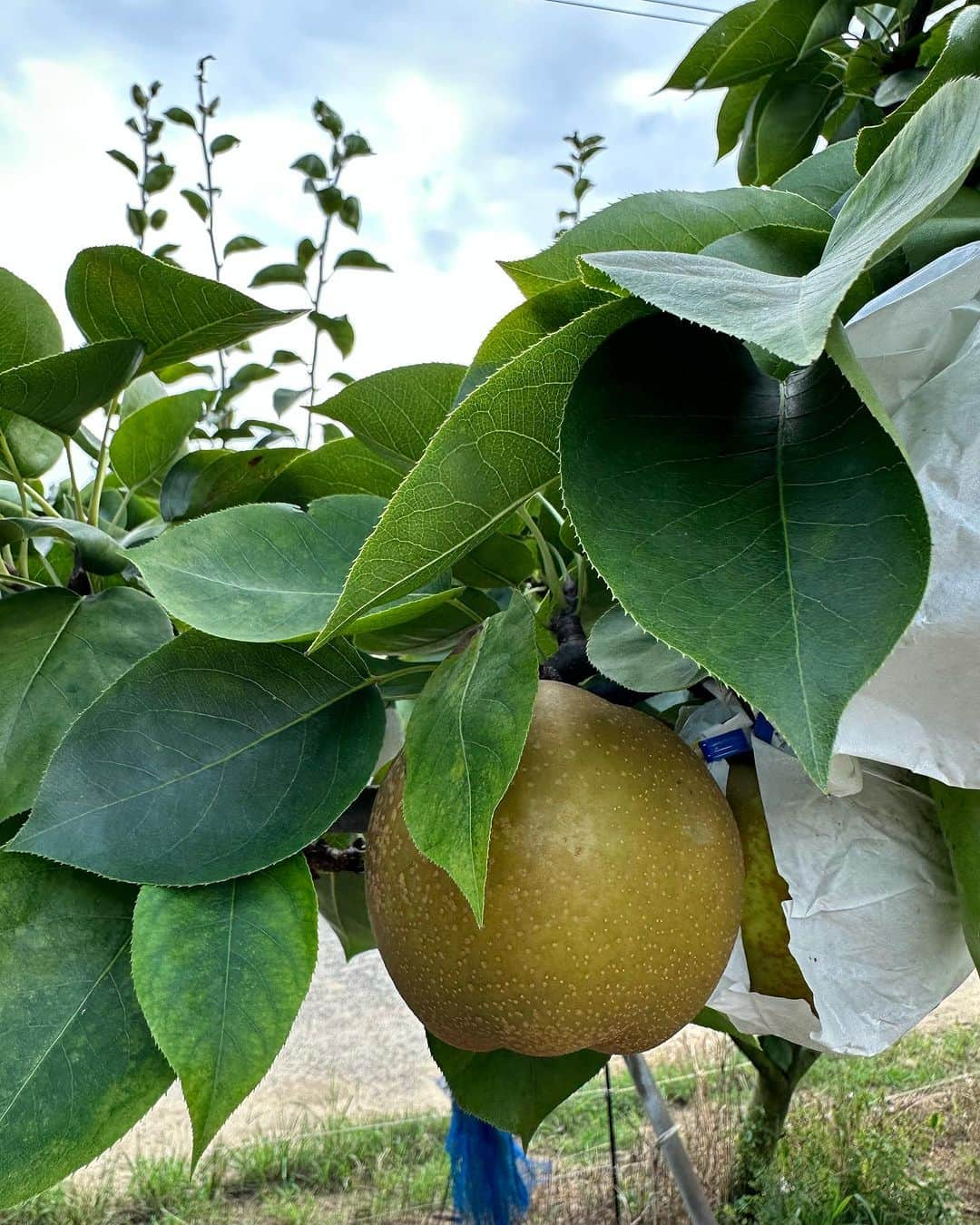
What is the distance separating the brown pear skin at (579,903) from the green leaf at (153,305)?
0.17m

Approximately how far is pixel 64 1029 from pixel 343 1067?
2766mm

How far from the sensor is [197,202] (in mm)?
1175

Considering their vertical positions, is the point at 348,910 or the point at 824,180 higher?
the point at 824,180

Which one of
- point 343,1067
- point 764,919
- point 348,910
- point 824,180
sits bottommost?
point 343,1067

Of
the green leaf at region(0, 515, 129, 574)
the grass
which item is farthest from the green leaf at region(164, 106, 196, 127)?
the grass

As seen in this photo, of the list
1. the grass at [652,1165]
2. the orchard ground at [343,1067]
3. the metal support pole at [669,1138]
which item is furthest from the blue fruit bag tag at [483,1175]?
the orchard ground at [343,1067]

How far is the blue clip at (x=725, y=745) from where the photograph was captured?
310 millimetres

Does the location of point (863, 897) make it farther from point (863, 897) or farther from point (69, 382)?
point (69, 382)

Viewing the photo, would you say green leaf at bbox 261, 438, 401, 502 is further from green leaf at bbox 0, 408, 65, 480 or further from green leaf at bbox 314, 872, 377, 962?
green leaf at bbox 314, 872, 377, 962

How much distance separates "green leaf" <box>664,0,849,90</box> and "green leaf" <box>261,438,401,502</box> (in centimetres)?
37

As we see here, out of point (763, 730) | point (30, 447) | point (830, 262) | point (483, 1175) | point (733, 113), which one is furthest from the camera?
point (483, 1175)

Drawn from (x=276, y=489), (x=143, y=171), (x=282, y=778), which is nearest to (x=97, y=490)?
(x=276, y=489)

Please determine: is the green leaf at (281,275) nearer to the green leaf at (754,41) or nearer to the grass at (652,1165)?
the green leaf at (754,41)

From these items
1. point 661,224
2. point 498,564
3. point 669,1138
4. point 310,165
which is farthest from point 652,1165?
point 661,224
